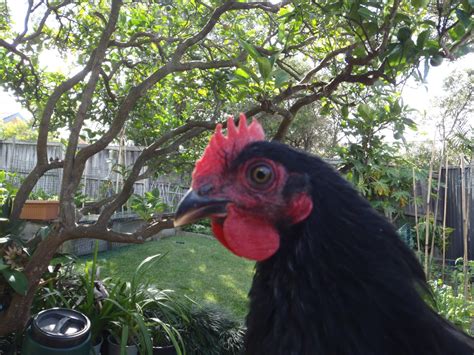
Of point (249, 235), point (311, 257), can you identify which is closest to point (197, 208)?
point (249, 235)

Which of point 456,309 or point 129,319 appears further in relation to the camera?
point 456,309

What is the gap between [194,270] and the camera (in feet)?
21.7

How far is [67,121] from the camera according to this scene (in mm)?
3781

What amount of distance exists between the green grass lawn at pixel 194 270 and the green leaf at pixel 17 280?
7.42ft

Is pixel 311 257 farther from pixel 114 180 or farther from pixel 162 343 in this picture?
pixel 114 180

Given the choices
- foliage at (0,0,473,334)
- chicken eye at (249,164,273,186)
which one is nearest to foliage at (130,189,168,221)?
foliage at (0,0,473,334)

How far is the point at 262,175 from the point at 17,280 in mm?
2094

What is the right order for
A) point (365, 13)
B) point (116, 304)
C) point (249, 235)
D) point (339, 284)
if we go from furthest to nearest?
point (116, 304) < point (365, 13) < point (249, 235) < point (339, 284)

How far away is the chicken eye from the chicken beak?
122mm

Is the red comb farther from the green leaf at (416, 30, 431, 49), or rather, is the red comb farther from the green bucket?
the green bucket

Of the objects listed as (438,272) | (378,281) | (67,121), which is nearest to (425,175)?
(438,272)

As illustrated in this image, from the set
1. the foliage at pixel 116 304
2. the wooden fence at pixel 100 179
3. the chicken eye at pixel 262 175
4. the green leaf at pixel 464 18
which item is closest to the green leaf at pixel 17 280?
the foliage at pixel 116 304

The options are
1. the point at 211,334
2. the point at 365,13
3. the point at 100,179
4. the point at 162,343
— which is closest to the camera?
the point at 365,13

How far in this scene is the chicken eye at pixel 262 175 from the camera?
117 centimetres
